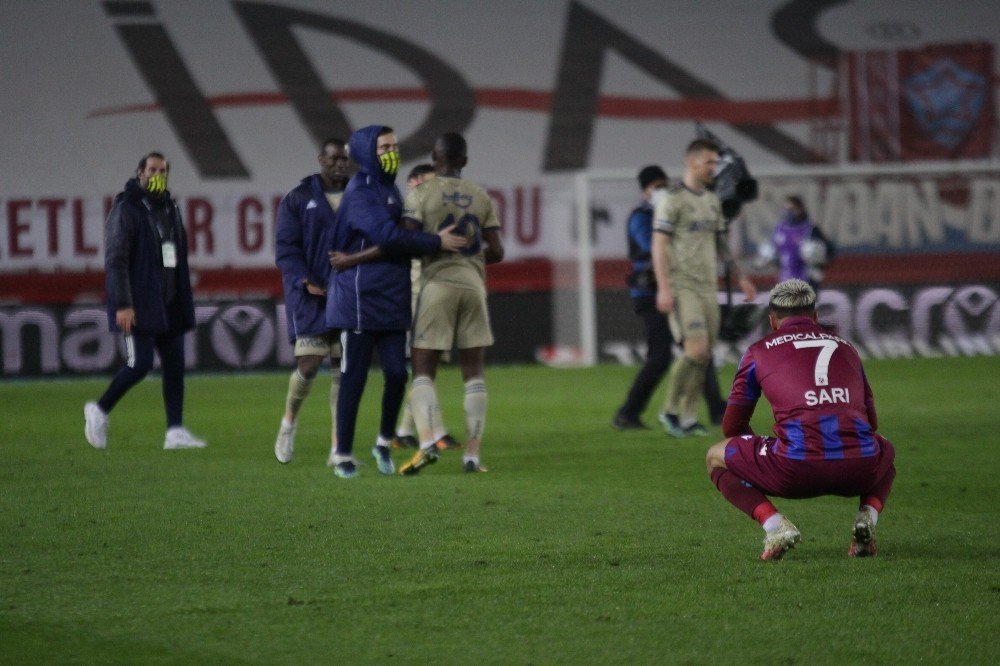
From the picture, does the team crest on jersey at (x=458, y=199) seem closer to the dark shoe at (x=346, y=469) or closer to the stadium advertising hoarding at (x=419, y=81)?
the dark shoe at (x=346, y=469)

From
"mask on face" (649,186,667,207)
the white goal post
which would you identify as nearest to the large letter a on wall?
the white goal post

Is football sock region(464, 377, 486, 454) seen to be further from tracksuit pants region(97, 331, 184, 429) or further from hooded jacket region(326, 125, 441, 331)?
tracksuit pants region(97, 331, 184, 429)

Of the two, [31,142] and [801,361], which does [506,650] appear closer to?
[801,361]

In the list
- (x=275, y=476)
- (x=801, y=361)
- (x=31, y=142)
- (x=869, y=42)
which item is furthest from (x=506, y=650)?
(x=869, y=42)

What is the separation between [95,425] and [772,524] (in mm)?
5524

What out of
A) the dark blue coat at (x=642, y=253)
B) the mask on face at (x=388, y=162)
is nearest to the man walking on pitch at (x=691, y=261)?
the dark blue coat at (x=642, y=253)

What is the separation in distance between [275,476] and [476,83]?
1563 centimetres

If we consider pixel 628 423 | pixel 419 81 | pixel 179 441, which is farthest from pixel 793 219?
pixel 179 441

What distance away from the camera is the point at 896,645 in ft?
14.3

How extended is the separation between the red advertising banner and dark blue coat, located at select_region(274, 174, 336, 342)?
1571cm

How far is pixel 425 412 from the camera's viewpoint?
8195mm

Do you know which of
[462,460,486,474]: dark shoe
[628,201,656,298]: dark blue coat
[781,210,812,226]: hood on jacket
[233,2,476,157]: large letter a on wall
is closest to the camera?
[462,460,486,474]: dark shoe

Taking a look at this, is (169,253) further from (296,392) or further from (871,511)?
(871,511)

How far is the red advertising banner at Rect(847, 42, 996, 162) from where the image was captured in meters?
23.3
